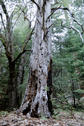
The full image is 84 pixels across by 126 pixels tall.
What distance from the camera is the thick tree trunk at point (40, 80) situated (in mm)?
3496

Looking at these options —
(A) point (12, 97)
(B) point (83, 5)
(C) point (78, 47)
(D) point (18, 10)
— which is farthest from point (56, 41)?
(A) point (12, 97)

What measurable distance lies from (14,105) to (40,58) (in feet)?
12.5

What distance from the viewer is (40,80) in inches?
146

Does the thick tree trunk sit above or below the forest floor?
above

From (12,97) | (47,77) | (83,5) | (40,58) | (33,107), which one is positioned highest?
(83,5)

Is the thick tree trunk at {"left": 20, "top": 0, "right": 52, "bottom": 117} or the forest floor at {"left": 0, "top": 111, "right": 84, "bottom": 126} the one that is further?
the thick tree trunk at {"left": 20, "top": 0, "right": 52, "bottom": 117}

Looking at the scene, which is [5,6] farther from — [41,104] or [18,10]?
[41,104]

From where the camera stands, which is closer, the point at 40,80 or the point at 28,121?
the point at 28,121

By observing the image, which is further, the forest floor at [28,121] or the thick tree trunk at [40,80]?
the thick tree trunk at [40,80]

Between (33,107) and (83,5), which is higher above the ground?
(83,5)

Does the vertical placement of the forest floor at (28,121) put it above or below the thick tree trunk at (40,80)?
below

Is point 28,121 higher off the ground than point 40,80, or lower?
lower

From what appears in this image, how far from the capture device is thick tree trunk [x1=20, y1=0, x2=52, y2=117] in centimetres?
350

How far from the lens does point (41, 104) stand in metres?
3.50
